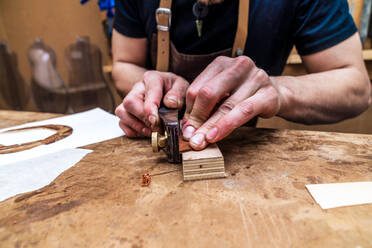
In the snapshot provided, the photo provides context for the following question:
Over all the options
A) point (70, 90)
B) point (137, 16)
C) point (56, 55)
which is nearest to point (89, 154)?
point (137, 16)

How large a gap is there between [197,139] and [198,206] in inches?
7.0

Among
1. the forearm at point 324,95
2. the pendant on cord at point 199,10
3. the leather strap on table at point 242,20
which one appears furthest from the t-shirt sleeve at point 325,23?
the pendant on cord at point 199,10

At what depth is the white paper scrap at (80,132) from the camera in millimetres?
716

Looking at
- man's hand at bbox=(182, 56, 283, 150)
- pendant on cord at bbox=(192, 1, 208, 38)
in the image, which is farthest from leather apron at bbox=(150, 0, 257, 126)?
man's hand at bbox=(182, 56, 283, 150)

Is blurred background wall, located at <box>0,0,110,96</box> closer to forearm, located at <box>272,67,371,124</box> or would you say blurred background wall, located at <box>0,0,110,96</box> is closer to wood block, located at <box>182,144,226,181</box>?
forearm, located at <box>272,67,371,124</box>

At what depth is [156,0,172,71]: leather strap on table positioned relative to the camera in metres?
1.00

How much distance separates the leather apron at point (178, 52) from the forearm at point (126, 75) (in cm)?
14

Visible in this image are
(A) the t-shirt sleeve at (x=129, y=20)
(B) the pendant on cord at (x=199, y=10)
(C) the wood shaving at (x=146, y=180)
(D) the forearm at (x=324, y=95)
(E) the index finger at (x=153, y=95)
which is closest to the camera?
(C) the wood shaving at (x=146, y=180)

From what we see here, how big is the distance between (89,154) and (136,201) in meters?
0.30

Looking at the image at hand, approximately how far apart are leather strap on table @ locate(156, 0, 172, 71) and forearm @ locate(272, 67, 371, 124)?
0.53 meters

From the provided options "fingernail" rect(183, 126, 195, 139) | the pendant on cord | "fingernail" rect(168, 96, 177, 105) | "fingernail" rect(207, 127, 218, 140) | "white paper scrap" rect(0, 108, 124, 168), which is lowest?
"white paper scrap" rect(0, 108, 124, 168)

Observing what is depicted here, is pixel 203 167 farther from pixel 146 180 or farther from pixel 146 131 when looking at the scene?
pixel 146 131

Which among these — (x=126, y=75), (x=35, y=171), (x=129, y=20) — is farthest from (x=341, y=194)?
(x=129, y=20)

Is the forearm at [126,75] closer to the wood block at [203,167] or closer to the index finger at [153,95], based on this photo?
the index finger at [153,95]
